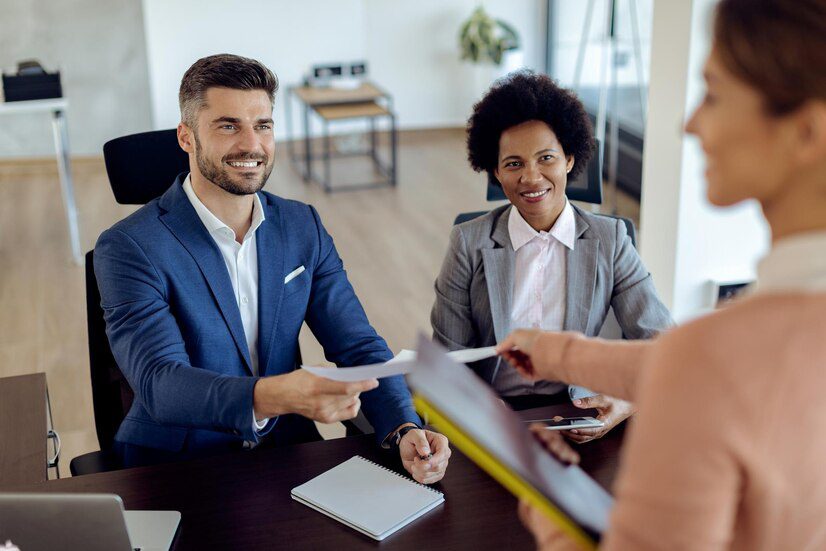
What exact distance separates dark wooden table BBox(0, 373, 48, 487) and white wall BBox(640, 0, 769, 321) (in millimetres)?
2542

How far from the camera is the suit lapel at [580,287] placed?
2160 millimetres

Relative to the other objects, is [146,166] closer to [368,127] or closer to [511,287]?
[511,287]

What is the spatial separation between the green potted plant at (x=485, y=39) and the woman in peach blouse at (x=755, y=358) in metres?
6.91

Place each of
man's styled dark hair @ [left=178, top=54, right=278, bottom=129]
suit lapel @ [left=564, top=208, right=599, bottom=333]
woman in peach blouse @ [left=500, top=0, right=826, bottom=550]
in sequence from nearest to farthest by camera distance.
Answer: woman in peach blouse @ [left=500, top=0, right=826, bottom=550], man's styled dark hair @ [left=178, top=54, right=278, bottom=129], suit lapel @ [left=564, top=208, right=599, bottom=333]

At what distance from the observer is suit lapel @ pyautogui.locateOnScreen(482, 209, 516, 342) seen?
7.11 feet

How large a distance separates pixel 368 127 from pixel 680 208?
4.83 meters

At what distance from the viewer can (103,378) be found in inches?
80.7

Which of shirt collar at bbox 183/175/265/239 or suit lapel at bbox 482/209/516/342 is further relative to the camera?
suit lapel at bbox 482/209/516/342

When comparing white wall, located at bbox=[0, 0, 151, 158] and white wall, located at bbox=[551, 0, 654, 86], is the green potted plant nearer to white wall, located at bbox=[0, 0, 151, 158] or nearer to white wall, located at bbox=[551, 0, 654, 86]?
white wall, located at bbox=[551, 0, 654, 86]

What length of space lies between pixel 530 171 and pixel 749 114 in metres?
1.50

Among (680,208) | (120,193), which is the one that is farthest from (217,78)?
(680,208)

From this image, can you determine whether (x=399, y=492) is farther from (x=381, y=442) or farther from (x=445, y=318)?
(x=445, y=318)

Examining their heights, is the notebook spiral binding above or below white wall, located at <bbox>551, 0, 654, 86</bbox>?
Result: below

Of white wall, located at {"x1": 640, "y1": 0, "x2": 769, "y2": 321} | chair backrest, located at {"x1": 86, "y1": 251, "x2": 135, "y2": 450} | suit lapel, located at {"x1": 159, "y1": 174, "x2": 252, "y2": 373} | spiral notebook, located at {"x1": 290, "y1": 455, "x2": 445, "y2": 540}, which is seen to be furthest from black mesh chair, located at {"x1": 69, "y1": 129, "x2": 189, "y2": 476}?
white wall, located at {"x1": 640, "y1": 0, "x2": 769, "y2": 321}
